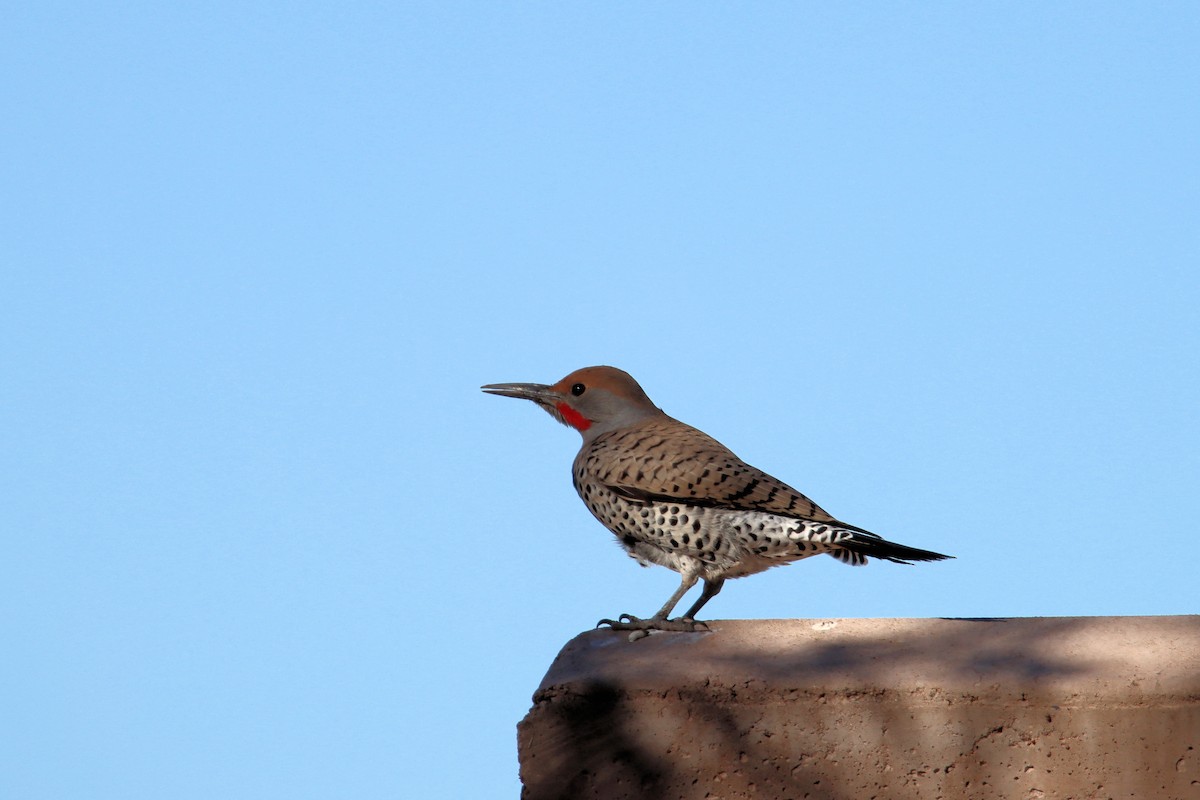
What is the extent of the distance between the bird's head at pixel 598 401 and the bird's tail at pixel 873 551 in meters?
1.36

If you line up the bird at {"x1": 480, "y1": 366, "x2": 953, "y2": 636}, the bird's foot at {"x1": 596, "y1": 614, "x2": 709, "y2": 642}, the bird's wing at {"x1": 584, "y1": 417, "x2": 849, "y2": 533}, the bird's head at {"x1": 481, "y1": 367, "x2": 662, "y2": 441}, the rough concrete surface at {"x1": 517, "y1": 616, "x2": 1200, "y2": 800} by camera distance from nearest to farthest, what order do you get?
the rough concrete surface at {"x1": 517, "y1": 616, "x2": 1200, "y2": 800} → the bird's foot at {"x1": 596, "y1": 614, "x2": 709, "y2": 642} → the bird at {"x1": 480, "y1": 366, "x2": 953, "y2": 636} → the bird's wing at {"x1": 584, "y1": 417, "x2": 849, "y2": 533} → the bird's head at {"x1": 481, "y1": 367, "x2": 662, "y2": 441}

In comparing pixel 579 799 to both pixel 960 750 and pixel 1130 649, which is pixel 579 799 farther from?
pixel 1130 649

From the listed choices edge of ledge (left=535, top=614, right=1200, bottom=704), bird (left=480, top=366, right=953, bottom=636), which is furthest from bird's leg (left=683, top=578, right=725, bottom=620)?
edge of ledge (left=535, top=614, right=1200, bottom=704)

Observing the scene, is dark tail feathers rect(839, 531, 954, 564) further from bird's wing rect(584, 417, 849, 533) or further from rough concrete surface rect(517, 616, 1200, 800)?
rough concrete surface rect(517, 616, 1200, 800)

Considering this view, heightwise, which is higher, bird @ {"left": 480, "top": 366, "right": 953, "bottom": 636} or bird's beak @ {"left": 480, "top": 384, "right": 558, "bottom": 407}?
bird's beak @ {"left": 480, "top": 384, "right": 558, "bottom": 407}

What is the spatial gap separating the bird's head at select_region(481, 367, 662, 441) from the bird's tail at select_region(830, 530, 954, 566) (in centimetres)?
136

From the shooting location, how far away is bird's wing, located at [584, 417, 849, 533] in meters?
6.12

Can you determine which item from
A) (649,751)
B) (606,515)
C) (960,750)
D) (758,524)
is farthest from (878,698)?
(606,515)

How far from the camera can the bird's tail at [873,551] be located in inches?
227

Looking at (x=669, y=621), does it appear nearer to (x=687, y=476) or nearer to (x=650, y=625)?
(x=650, y=625)

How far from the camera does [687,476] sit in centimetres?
622

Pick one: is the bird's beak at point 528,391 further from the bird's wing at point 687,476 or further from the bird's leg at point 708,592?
the bird's leg at point 708,592

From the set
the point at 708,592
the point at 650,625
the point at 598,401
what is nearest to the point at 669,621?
the point at 650,625

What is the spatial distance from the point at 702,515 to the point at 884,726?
6.14 feet
